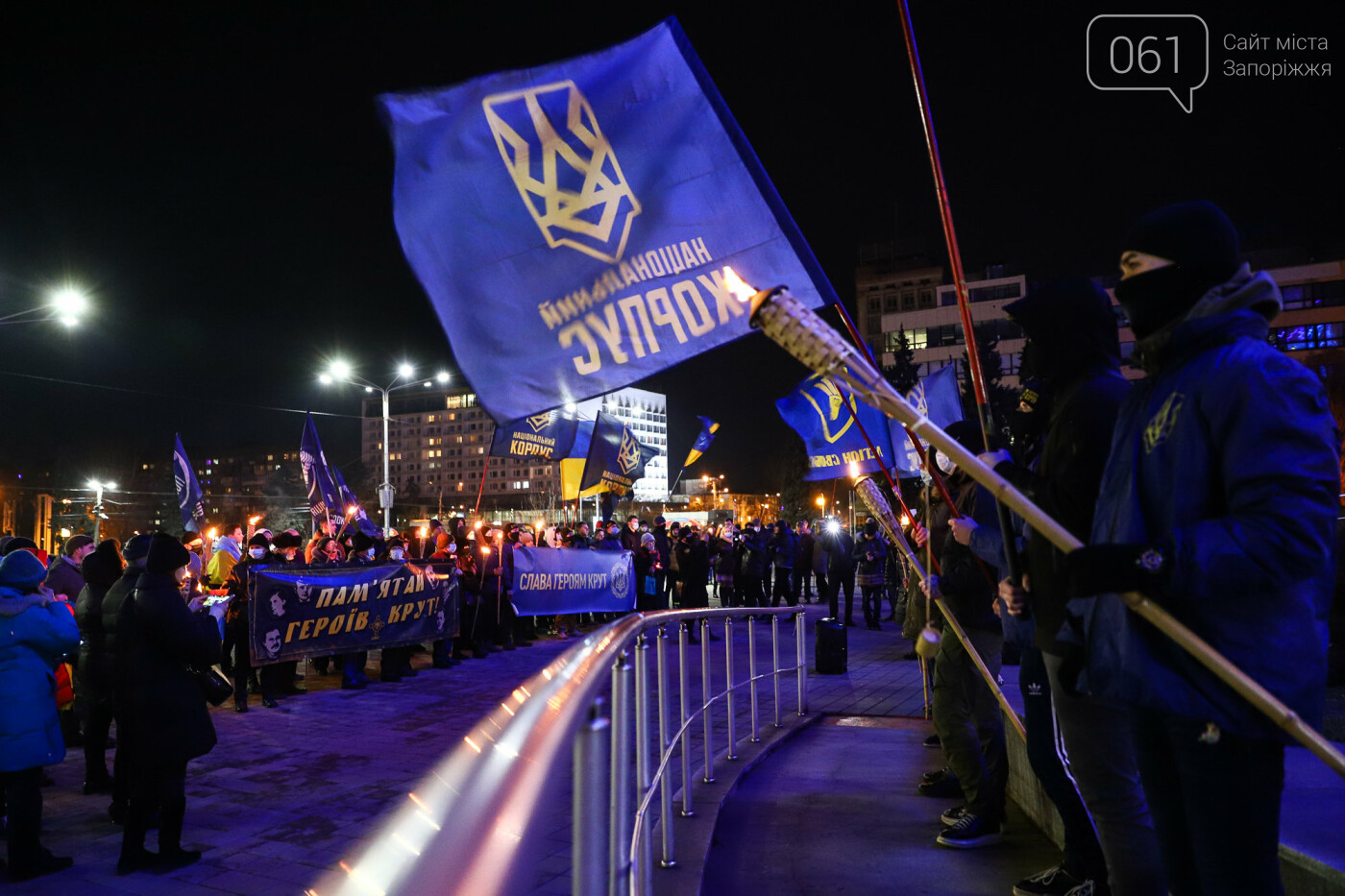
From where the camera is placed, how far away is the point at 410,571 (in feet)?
40.7

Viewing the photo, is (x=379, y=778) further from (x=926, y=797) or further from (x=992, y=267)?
(x=992, y=267)

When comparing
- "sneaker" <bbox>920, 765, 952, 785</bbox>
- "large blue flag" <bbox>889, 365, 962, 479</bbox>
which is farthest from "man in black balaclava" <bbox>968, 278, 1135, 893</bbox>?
"large blue flag" <bbox>889, 365, 962, 479</bbox>

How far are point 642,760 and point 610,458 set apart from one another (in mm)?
17908

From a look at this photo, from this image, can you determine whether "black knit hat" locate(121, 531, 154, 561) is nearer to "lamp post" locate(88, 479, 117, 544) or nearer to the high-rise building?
"lamp post" locate(88, 479, 117, 544)

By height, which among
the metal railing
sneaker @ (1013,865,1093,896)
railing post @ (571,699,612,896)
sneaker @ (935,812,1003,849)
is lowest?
sneaker @ (935,812,1003,849)

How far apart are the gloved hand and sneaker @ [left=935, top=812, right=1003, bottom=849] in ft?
10.4

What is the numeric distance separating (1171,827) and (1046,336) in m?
1.58

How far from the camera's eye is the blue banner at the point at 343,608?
10.2 meters

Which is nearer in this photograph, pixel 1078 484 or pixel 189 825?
pixel 1078 484

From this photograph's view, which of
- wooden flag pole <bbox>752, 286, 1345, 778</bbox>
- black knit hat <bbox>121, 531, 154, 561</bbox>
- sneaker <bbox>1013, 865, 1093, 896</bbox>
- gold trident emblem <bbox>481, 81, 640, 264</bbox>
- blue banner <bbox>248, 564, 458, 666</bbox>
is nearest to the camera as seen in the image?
wooden flag pole <bbox>752, 286, 1345, 778</bbox>

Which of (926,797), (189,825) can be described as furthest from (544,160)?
(189,825)

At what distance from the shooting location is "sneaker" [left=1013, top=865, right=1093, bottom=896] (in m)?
3.70

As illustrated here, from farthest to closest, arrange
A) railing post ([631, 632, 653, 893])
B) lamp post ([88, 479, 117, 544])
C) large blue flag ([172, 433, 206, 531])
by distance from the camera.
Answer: lamp post ([88, 479, 117, 544]) → large blue flag ([172, 433, 206, 531]) → railing post ([631, 632, 653, 893])

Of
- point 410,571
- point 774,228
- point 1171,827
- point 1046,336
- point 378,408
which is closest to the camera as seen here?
point 1171,827
